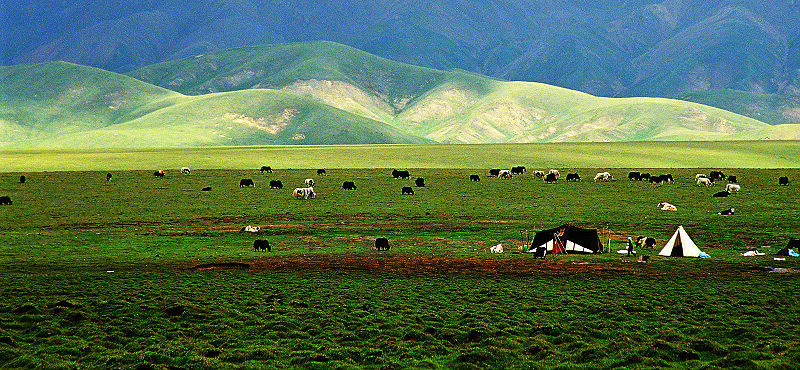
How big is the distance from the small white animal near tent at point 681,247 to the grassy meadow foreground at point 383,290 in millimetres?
1058

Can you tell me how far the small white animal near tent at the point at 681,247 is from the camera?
36938 millimetres

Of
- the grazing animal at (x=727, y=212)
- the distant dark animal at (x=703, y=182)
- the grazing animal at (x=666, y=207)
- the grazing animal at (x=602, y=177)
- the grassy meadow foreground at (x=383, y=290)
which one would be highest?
the grazing animal at (x=602, y=177)

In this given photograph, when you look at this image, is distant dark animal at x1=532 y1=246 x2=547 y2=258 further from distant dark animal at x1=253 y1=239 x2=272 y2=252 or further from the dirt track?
distant dark animal at x1=253 y1=239 x2=272 y2=252

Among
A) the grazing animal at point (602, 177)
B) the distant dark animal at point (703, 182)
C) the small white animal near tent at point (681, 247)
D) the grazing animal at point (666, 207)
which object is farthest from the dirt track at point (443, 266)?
the grazing animal at point (602, 177)

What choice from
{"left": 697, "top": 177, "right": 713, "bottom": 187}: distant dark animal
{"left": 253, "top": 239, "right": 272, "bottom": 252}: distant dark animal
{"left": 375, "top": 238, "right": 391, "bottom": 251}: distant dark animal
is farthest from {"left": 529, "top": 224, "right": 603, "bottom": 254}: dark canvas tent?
{"left": 697, "top": 177, "right": 713, "bottom": 187}: distant dark animal

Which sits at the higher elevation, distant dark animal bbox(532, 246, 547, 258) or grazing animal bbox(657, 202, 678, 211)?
grazing animal bbox(657, 202, 678, 211)

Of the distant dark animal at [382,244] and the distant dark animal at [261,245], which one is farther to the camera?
the distant dark animal at [382,244]

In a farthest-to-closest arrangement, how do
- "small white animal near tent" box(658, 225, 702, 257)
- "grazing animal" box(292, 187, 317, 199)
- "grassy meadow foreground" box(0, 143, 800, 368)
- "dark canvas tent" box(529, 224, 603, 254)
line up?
"grazing animal" box(292, 187, 317, 199) < "dark canvas tent" box(529, 224, 603, 254) < "small white animal near tent" box(658, 225, 702, 257) < "grassy meadow foreground" box(0, 143, 800, 368)

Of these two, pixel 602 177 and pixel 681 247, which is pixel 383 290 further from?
pixel 602 177

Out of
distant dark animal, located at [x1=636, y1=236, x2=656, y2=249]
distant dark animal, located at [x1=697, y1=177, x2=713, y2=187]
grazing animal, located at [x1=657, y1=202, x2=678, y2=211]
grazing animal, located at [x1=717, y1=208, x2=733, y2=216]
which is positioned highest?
distant dark animal, located at [x1=697, y1=177, x2=713, y2=187]

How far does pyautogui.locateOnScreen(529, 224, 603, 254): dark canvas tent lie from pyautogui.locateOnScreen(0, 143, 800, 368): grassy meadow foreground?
2.08 meters

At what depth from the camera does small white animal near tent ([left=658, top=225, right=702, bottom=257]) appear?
1454 inches

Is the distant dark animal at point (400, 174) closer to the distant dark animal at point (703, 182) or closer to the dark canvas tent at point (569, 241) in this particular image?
the distant dark animal at point (703, 182)

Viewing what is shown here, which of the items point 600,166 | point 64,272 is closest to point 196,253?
point 64,272
